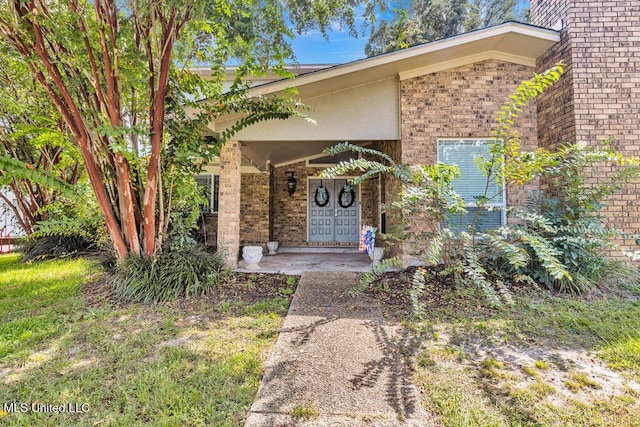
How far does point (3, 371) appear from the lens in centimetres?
255

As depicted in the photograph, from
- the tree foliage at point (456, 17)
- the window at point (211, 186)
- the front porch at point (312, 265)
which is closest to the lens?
the front porch at point (312, 265)

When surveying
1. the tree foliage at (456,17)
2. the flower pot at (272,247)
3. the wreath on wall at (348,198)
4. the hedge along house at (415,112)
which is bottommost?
the flower pot at (272,247)

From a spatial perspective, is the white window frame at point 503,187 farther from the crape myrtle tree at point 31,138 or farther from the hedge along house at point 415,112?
the crape myrtle tree at point 31,138

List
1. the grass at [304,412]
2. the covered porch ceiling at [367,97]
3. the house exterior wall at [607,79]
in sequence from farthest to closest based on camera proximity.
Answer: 1. the covered porch ceiling at [367,97]
2. the house exterior wall at [607,79]
3. the grass at [304,412]

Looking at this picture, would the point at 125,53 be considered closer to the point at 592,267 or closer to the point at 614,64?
the point at 592,267

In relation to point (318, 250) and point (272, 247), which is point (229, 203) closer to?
point (272, 247)

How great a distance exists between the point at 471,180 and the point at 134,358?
580 centimetres

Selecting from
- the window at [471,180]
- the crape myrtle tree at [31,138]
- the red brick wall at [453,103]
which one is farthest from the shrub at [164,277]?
the window at [471,180]

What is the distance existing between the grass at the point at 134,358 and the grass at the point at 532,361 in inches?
58.3

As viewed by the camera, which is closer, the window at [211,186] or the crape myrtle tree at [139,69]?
the crape myrtle tree at [139,69]

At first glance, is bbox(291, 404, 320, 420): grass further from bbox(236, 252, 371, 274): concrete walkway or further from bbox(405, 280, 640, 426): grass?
bbox(236, 252, 371, 274): concrete walkway

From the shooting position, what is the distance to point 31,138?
23.1 ft

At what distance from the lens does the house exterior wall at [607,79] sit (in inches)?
204

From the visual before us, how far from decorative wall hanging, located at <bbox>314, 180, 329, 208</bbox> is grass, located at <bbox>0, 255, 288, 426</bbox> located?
626 cm
